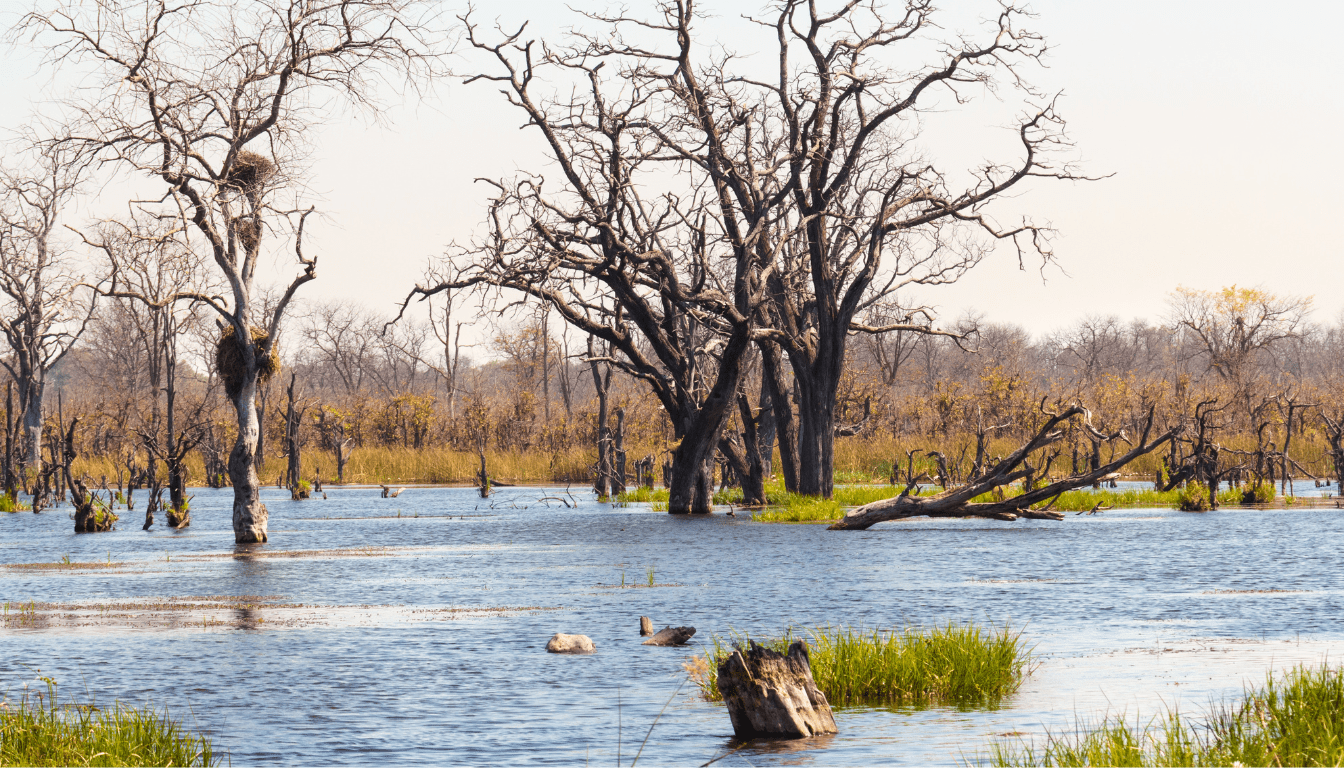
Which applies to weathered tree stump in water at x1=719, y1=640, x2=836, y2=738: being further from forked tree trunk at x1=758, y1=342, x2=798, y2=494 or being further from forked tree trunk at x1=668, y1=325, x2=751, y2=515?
forked tree trunk at x1=758, y1=342, x2=798, y2=494

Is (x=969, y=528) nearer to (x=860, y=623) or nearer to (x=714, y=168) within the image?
(x=714, y=168)

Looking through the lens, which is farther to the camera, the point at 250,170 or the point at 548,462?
the point at 548,462

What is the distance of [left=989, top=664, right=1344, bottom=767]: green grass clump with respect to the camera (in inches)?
312

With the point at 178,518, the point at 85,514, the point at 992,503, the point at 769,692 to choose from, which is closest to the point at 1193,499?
the point at 992,503

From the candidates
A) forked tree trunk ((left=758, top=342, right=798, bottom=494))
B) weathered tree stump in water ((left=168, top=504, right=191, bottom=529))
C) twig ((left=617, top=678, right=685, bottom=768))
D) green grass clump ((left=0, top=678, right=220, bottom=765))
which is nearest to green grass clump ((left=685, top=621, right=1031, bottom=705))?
twig ((left=617, top=678, right=685, bottom=768))

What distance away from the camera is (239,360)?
95.1 ft

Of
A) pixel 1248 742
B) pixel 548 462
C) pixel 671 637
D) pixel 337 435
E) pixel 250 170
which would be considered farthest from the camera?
pixel 337 435

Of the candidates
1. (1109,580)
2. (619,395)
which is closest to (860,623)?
(1109,580)

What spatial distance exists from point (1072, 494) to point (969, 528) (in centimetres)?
524

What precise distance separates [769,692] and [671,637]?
4934mm

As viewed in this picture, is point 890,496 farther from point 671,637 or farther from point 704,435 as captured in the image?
point 671,637

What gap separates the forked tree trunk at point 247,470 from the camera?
92.6 ft

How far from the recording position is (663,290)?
123 ft

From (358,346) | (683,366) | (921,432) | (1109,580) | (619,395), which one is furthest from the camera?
(358,346)
